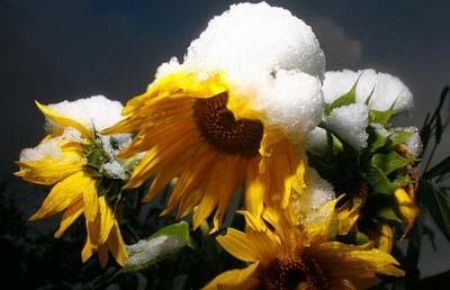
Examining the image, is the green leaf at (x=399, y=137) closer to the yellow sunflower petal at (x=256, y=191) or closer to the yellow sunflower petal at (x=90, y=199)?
the yellow sunflower petal at (x=256, y=191)

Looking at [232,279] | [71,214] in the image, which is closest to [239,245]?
[232,279]

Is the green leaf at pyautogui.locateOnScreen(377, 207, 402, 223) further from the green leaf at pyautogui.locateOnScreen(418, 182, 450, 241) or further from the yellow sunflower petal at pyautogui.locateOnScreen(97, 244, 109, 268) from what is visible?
the yellow sunflower petal at pyautogui.locateOnScreen(97, 244, 109, 268)

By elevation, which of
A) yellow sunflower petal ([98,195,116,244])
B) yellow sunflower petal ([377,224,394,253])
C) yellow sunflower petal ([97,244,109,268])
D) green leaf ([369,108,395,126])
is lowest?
yellow sunflower petal ([377,224,394,253])

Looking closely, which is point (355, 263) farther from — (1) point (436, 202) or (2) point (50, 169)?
(2) point (50, 169)

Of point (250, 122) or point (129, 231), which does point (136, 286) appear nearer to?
point (129, 231)

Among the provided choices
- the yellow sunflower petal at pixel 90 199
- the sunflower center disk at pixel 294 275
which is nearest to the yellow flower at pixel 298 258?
the sunflower center disk at pixel 294 275

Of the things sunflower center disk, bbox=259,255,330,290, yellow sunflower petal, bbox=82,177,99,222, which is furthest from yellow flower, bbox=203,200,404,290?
yellow sunflower petal, bbox=82,177,99,222

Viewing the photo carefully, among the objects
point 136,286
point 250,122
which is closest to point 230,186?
point 250,122
